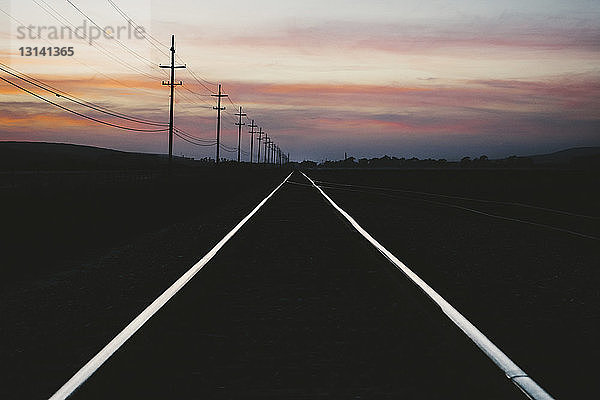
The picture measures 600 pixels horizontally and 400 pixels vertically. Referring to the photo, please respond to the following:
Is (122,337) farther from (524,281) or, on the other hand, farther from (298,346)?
(524,281)

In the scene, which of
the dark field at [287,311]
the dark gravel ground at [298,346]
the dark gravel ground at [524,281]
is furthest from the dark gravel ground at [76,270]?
the dark gravel ground at [524,281]

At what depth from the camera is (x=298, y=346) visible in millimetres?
5887

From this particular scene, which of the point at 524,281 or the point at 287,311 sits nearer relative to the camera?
the point at 287,311

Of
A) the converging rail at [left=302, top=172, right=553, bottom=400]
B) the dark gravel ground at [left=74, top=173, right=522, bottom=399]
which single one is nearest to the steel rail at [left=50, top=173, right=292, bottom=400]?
the dark gravel ground at [left=74, top=173, right=522, bottom=399]

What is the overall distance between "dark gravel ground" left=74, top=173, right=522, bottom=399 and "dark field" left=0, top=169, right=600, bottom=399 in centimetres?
2

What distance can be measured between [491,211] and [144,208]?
12.8 metres

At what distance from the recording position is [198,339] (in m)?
6.07

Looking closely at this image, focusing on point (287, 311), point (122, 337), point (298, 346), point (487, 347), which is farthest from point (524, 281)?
point (122, 337)

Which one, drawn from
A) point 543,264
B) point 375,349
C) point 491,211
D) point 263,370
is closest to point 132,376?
point 263,370

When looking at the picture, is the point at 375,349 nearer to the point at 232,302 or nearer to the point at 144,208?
the point at 232,302

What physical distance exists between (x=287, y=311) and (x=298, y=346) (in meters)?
1.50

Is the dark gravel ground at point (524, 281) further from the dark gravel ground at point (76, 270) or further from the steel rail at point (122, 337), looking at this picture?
the dark gravel ground at point (76, 270)

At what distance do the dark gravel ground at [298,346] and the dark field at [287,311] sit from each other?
2 centimetres

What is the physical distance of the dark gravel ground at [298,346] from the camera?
15.4 feet
